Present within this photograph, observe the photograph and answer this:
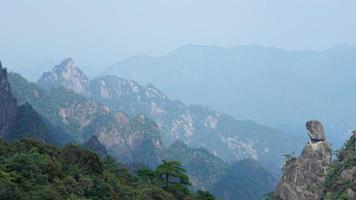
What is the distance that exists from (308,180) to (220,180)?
112674mm

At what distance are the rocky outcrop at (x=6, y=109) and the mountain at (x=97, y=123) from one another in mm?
59828

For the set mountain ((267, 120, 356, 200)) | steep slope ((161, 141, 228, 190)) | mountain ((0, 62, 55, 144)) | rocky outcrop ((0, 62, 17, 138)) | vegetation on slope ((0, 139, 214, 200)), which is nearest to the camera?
vegetation on slope ((0, 139, 214, 200))

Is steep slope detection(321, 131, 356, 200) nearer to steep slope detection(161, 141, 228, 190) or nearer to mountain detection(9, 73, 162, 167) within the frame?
Answer: steep slope detection(161, 141, 228, 190)

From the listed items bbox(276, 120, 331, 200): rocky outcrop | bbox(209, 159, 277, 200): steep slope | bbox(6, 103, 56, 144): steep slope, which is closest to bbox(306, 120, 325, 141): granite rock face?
bbox(276, 120, 331, 200): rocky outcrop

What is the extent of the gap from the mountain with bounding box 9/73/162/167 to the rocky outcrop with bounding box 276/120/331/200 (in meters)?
115

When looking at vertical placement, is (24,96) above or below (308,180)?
above

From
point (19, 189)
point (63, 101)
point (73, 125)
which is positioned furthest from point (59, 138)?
point (19, 189)

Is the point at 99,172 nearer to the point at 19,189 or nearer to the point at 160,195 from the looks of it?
the point at 160,195

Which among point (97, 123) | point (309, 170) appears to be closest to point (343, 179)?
point (309, 170)

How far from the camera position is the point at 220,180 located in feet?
524

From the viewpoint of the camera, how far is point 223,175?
164m

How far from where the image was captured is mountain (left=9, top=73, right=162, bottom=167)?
548 feet

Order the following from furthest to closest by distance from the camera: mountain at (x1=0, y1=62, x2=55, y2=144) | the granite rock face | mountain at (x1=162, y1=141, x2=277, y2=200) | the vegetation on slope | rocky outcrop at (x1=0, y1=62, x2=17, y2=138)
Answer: mountain at (x1=162, y1=141, x2=277, y2=200), mountain at (x1=0, y1=62, x2=55, y2=144), rocky outcrop at (x1=0, y1=62, x2=17, y2=138), the granite rock face, the vegetation on slope

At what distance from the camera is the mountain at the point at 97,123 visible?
548ft
